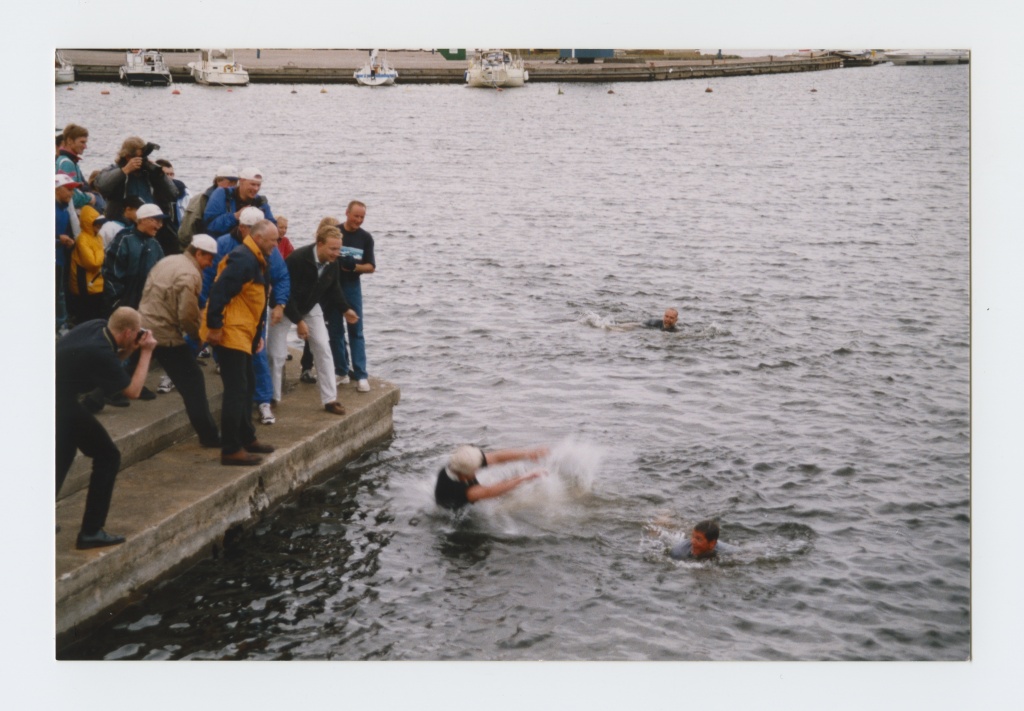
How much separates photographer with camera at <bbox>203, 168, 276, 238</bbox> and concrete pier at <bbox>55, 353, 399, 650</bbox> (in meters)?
1.72

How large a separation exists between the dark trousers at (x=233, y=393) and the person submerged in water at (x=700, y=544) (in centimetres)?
422

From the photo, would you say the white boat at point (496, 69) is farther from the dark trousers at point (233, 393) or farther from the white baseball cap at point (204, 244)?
the dark trousers at point (233, 393)

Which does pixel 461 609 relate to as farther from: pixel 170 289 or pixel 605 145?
pixel 605 145

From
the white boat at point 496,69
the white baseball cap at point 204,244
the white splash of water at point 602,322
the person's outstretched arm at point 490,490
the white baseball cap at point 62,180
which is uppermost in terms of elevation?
the white boat at point 496,69

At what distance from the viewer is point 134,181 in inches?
451

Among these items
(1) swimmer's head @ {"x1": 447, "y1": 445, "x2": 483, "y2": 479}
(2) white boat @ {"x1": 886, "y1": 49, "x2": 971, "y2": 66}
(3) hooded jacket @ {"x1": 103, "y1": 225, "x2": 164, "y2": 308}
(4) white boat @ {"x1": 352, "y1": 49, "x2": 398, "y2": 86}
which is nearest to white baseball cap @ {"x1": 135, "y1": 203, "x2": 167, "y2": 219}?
(3) hooded jacket @ {"x1": 103, "y1": 225, "x2": 164, "y2": 308}

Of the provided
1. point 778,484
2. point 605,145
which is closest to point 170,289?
point 778,484

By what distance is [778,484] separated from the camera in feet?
39.4

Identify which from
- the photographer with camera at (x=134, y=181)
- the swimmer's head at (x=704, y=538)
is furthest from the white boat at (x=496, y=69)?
the swimmer's head at (x=704, y=538)

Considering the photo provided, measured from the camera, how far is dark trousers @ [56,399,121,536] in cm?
834

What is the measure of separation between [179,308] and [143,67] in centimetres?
253

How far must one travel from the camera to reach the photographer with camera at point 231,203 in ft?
36.2

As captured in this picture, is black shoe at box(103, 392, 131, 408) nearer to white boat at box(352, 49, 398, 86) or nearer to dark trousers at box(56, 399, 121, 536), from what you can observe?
dark trousers at box(56, 399, 121, 536)
